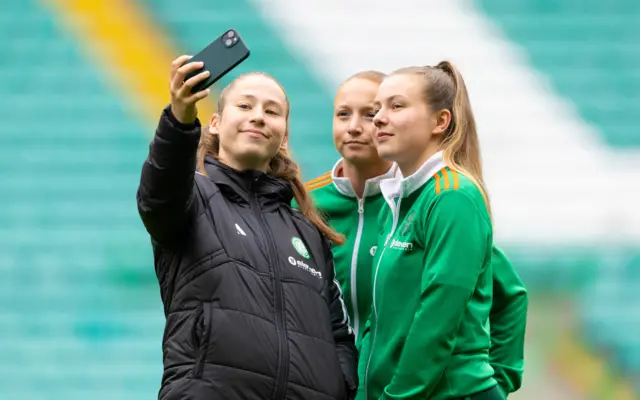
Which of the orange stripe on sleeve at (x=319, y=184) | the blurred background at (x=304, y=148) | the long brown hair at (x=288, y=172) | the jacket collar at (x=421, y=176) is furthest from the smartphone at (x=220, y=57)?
the blurred background at (x=304, y=148)

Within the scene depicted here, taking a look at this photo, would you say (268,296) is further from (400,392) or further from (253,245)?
(400,392)

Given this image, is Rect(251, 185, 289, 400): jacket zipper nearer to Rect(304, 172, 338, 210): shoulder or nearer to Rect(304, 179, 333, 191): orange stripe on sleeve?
Rect(304, 172, 338, 210): shoulder

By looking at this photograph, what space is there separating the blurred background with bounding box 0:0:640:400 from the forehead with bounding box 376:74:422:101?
2.71 m

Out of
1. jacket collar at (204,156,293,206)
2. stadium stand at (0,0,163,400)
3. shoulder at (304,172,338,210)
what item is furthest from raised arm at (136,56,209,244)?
stadium stand at (0,0,163,400)

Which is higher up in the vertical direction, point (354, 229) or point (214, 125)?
point (214, 125)

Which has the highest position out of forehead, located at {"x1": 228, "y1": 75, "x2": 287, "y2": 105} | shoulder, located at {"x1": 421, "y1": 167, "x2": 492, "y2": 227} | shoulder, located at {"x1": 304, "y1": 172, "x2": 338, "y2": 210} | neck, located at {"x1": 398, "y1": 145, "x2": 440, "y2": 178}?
forehead, located at {"x1": 228, "y1": 75, "x2": 287, "y2": 105}

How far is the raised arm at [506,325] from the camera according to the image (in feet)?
10.6

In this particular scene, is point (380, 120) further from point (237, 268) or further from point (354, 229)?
point (237, 268)

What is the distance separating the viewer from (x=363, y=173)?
136 inches

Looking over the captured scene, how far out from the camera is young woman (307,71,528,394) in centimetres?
326

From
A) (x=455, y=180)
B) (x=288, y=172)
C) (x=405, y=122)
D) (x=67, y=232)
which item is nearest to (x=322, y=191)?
(x=288, y=172)

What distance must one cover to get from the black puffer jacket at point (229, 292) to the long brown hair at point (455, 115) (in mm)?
506

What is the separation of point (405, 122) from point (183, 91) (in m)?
0.72

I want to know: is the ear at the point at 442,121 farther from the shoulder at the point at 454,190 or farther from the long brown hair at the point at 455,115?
the shoulder at the point at 454,190
